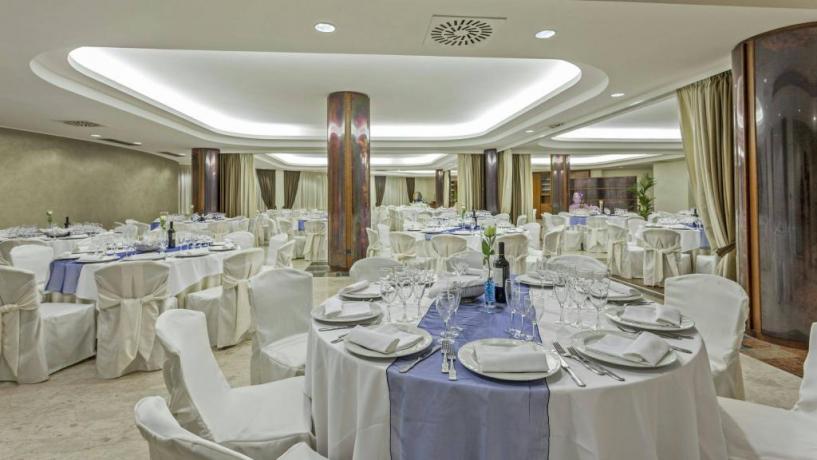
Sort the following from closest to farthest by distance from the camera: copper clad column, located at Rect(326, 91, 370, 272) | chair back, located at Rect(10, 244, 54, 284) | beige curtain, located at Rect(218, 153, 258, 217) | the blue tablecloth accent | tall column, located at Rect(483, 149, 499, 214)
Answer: the blue tablecloth accent < chair back, located at Rect(10, 244, 54, 284) < copper clad column, located at Rect(326, 91, 370, 272) < tall column, located at Rect(483, 149, 499, 214) < beige curtain, located at Rect(218, 153, 258, 217)

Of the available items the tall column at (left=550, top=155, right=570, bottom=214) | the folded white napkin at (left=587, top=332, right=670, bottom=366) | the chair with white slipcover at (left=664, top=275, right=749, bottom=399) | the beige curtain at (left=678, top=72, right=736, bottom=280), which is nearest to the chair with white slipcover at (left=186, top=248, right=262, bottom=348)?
the folded white napkin at (left=587, top=332, right=670, bottom=366)

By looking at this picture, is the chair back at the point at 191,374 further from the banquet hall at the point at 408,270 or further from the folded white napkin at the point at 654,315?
the folded white napkin at the point at 654,315

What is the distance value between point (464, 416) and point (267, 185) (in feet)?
66.4

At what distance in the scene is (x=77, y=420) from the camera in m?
2.58

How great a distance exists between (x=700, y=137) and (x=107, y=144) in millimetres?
13573

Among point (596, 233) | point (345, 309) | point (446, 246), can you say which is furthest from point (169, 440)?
point (596, 233)

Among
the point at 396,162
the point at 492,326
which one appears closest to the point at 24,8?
the point at 492,326

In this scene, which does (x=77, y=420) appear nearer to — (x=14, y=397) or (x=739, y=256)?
(x=14, y=397)

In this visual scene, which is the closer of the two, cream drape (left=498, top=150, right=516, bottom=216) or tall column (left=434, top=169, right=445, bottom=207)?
cream drape (left=498, top=150, right=516, bottom=216)

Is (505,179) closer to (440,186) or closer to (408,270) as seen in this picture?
(440,186)

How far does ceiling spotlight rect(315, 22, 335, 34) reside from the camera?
12.2ft

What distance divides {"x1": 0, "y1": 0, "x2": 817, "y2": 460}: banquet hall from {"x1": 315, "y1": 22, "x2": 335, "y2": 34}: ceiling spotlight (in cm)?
2

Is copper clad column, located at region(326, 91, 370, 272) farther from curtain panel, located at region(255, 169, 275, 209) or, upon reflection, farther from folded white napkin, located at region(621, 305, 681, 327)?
curtain panel, located at region(255, 169, 275, 209)

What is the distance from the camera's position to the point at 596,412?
1154mm
